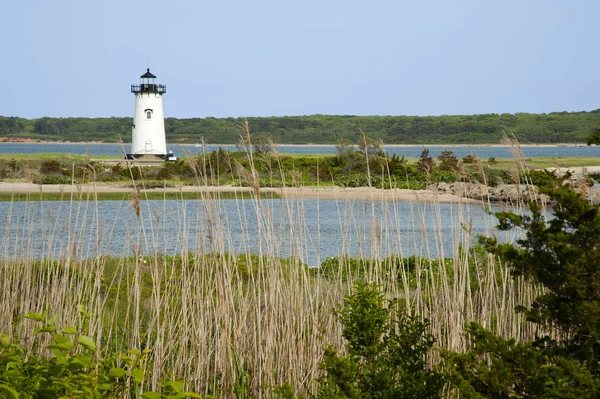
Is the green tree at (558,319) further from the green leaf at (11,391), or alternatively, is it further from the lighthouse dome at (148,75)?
the lighthouse dome at (148,75)

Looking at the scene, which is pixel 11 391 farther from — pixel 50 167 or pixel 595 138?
pixel 50 167

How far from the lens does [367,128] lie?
9200 centimetres

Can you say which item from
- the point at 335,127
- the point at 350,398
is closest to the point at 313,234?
the point at 350,398

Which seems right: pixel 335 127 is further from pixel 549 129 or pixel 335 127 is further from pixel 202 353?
pixel 202 353

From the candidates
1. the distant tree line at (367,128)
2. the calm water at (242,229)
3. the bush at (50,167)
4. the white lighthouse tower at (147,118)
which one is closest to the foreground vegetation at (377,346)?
the calm water at (242,229)

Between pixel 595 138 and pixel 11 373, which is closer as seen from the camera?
pixel 11 373

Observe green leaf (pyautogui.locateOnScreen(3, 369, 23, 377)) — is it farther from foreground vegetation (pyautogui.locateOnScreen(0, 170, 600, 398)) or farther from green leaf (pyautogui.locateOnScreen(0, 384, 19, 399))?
green leaf (pyautogui.locateOnScreen(0, 384, 19, 399))

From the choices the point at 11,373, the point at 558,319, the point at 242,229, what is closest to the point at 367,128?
the point at 242,229

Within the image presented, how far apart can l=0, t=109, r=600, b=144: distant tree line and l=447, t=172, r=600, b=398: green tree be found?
72.1m

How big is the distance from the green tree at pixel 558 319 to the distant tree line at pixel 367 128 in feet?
237

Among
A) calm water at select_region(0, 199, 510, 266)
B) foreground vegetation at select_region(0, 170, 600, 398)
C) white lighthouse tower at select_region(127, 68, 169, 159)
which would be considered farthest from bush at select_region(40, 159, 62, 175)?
foreground vegetation at select_region(0, 170, 600, 398)

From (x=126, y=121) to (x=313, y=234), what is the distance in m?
87.7

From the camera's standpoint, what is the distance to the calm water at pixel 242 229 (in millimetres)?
4012

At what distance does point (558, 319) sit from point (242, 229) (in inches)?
82.0
